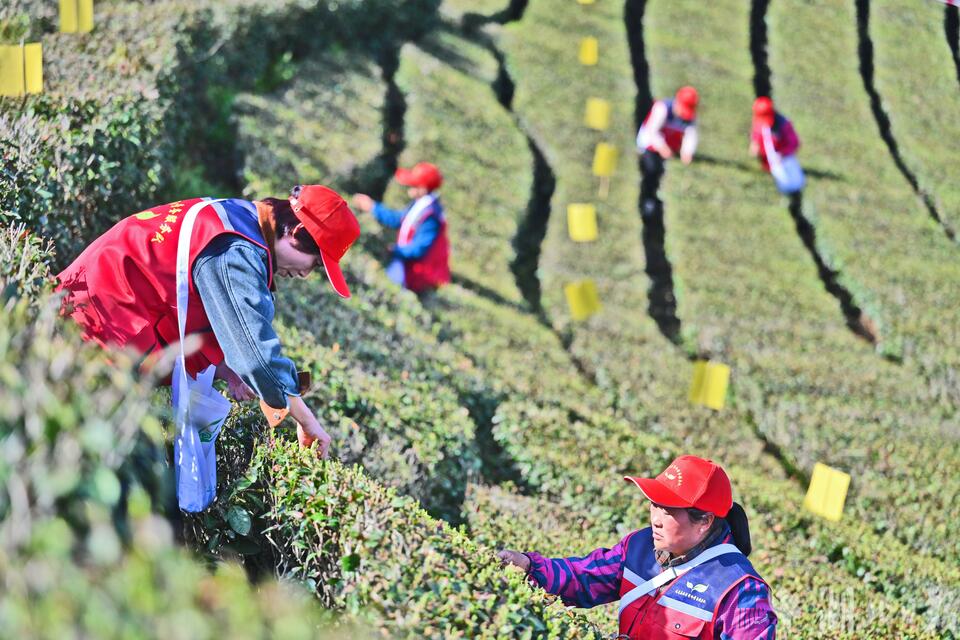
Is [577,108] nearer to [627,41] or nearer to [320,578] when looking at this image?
[627,41]

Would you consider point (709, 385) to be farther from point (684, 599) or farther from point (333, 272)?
point (333, 272)

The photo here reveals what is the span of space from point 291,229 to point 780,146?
10.5 meters

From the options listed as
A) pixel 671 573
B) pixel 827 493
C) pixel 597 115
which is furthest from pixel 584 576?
pixel 597 115

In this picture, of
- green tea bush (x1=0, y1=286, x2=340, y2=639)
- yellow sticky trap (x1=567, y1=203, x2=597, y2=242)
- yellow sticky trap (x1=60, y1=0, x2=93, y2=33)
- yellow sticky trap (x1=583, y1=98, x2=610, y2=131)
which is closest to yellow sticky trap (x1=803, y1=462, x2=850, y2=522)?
yellow sticky trap (x1=567, y1=203, x2=597, y2=242)

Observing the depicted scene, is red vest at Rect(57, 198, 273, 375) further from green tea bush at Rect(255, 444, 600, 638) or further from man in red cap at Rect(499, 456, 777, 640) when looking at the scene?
man in red cap at Rect(499, 456, 777, 640)

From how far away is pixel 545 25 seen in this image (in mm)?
16406

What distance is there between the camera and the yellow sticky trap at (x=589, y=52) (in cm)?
1559

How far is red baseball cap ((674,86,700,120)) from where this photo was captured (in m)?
13.8

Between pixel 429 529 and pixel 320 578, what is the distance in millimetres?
415

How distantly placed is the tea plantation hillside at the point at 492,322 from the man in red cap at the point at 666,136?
0.19 metres

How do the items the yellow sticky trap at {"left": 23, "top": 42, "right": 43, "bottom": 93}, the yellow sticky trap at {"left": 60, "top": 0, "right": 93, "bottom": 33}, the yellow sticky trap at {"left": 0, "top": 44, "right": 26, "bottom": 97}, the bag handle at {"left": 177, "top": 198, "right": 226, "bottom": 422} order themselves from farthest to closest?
1. the yellow sticky trap at {"left": 60, "top": 0, "right": 93, "bottom": 33}
2. the yellow sticky trap at {"left": 23, "top": 42, "right": 43, "bottom": 93}
3. the yellow sticky trap at {"left": 0, "top": 44, "right": 26, "bottom": 97}
4. the bag handle at {"left": 177, "top": 198, "right": 226, "bottom": 422}

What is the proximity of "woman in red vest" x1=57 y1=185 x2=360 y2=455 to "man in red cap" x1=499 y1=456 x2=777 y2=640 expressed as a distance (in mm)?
1202

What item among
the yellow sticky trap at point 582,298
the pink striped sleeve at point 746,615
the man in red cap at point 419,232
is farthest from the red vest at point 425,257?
the pink striped sleeve at point 746,615

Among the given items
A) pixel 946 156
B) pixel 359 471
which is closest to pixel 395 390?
pixel 359 471
